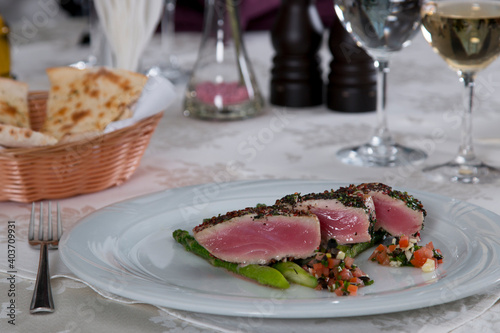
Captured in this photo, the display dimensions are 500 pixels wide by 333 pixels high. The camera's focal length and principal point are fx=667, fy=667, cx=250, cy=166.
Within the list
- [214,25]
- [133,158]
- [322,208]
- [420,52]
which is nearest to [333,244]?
[322,208]

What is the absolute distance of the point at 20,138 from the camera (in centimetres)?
99

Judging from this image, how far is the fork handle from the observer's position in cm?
71

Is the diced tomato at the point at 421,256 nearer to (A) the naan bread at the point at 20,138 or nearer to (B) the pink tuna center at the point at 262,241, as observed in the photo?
(B) the pink tuna center at the point at 262,241

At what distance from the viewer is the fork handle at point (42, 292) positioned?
0.71 m

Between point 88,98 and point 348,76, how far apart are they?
2.19 ft

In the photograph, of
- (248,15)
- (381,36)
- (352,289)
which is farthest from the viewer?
(248,15)

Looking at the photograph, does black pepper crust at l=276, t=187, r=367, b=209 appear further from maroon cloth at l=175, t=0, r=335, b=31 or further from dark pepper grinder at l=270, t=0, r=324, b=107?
maroon cloth at l=175, t=0, r=335, b=31

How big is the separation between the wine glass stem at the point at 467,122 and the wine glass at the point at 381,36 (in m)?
0.10

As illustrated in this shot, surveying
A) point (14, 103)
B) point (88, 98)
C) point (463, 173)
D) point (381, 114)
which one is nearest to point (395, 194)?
point (463, 173)

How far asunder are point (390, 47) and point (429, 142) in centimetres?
26

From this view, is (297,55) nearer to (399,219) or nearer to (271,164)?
(271,164)

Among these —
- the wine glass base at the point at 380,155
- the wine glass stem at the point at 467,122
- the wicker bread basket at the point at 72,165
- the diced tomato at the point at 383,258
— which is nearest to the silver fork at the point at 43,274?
the wicker bread basket at the point at 72,165

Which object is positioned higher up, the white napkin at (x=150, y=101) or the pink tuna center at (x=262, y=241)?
the white napkin at (x=150, y=101)

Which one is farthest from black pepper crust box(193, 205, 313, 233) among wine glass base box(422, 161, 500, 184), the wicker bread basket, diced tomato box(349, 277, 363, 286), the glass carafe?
the glass carafe
